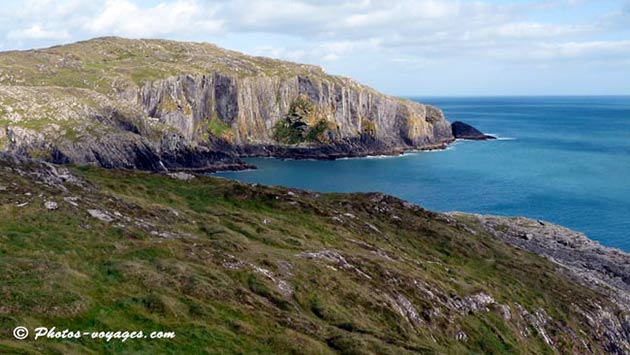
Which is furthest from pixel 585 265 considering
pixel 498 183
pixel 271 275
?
pixel 498 183

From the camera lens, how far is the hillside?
30.0 m

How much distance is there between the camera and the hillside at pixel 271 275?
29969 mm

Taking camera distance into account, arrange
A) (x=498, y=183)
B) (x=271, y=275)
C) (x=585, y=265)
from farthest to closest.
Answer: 1. (x=498, y=183)
2. (x=585, y=265)
3. (x=271, y=275)

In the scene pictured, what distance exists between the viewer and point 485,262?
6556 centimetres

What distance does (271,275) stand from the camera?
1592 inches

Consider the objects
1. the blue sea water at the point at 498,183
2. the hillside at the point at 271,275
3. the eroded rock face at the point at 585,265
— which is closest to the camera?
the hillside at the point at 271,275

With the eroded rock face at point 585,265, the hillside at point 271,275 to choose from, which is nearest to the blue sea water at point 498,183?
the eroded rock face at point 585,265

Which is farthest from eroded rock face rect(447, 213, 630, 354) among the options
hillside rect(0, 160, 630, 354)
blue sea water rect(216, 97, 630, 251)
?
blue sea water rect(216, 97, 630, 251)

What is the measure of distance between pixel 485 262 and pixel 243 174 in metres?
109

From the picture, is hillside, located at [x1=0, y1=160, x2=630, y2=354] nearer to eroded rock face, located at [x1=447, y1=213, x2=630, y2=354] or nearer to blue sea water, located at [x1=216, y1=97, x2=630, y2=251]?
eroded rock face, located at [x1=447, y1=213, x2=630, y2=354]

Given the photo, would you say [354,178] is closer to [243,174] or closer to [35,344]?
[243,174]

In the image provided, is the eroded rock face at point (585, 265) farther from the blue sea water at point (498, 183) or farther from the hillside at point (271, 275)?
the blue sea water at point (498, 183)

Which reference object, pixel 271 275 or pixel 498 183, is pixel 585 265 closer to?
pixel 271 275

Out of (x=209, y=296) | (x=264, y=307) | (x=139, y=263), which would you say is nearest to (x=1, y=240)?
(x=139, y=263)
